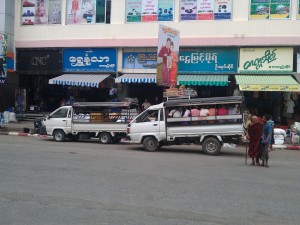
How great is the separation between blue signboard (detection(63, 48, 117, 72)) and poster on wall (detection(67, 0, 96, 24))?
188cm

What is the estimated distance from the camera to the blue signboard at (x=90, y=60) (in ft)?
77.2

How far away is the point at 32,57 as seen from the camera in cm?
2509

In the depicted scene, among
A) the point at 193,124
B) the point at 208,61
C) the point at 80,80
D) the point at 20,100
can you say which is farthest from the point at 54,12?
the point at 193,124

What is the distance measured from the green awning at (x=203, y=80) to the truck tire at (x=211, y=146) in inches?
270

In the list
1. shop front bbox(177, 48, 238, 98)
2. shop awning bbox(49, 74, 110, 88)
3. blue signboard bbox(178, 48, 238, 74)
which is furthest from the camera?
shop awning bbox(49, 74, 110, 88)

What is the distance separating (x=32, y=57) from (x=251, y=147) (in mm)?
17574

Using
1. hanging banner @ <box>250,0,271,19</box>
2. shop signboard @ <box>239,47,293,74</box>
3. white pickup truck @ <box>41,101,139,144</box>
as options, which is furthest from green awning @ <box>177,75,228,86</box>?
white pickup truck @ <box>41,101,139,144</box>

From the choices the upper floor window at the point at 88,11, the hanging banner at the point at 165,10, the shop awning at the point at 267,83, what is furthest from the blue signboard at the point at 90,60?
the shop awning at the point at 267,83

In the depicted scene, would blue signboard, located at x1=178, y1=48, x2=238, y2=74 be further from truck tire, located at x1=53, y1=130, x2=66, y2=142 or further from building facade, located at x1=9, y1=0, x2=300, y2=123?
truck tire, located at x1=53, y1=130, x2=66, y2=142

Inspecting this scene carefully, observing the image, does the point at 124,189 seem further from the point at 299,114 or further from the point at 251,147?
the point at 299,114

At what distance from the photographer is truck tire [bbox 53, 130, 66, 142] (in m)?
18.1

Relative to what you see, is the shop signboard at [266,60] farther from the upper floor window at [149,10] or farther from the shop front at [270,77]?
the upper floor window at [149,10]

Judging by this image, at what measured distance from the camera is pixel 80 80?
74.6ft

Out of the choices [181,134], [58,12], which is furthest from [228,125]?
[58,12]
